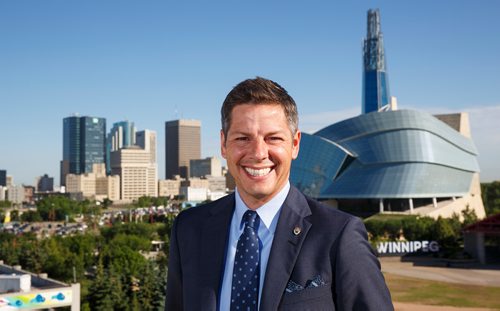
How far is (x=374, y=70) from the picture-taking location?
425 feet

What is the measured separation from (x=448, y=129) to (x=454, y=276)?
4140cm

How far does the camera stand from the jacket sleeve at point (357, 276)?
258 cm

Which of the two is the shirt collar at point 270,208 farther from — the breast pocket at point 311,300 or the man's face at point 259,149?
the breast pocket at point 311,300

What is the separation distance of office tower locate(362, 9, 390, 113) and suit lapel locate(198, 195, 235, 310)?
12944 centimetres

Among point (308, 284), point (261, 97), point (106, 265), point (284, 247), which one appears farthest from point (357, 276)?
point (106, 265)

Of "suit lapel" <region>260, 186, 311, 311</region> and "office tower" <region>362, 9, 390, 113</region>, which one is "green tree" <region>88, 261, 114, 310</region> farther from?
"office tower" <region>362, 9, 390, 113</region>

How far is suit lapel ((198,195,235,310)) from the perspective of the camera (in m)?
2.91

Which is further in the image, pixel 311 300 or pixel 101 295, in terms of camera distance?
pixel 101 295

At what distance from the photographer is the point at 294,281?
2756mm

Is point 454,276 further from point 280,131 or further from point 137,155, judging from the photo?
point 137,155

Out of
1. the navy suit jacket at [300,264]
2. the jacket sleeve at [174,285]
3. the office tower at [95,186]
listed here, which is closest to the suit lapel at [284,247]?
the navy suit jacket at [300,264]

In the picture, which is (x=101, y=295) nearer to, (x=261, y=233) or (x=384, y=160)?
(x=261, y=233)

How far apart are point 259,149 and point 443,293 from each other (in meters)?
30.8

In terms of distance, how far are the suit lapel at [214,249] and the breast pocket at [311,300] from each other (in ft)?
1.42
